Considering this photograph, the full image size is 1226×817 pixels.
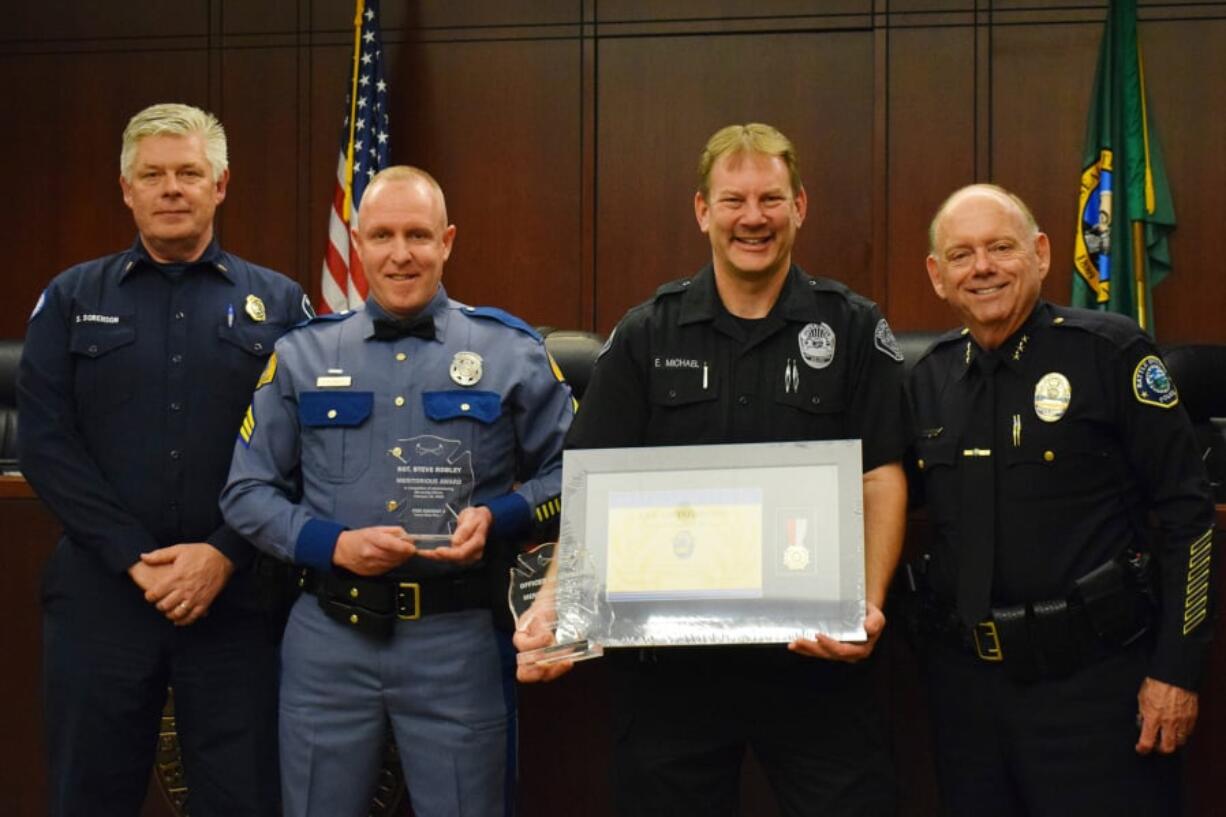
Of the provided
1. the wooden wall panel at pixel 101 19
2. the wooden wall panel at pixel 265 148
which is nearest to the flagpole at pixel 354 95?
the wooden wall panel at pixel 265 148

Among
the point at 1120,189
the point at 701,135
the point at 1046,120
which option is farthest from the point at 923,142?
the point at 701,135

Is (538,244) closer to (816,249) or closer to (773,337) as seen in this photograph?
(816,249)

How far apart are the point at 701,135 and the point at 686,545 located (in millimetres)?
3964

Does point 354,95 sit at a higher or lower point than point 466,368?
higher

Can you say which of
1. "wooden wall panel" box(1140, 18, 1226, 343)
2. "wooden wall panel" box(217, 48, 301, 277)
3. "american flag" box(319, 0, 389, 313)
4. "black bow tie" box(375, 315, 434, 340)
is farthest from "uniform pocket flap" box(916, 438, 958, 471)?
"wooden wall panel" box(217, 48, 301, 277)

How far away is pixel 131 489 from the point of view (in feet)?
7.64

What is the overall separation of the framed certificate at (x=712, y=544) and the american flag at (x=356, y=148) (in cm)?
352

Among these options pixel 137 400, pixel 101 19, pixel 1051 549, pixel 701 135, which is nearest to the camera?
pixel 1051 549

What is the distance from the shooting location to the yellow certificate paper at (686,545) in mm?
1902

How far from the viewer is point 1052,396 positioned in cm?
210

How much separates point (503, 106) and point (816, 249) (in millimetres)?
1602

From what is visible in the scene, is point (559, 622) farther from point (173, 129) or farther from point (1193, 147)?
point (1193, 147)

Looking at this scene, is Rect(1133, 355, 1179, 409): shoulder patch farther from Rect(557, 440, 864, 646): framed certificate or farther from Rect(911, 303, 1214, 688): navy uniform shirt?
Rect(557, 440, 864, 646): framed certificate

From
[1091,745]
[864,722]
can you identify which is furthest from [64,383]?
[1091,745]
